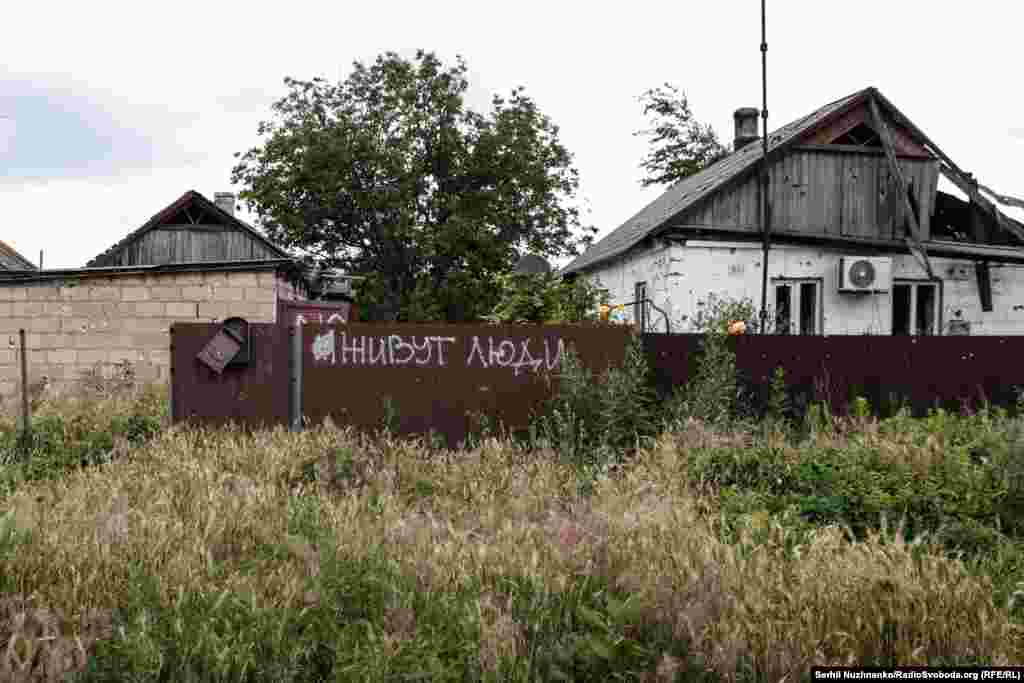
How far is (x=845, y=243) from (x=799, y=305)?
144cm

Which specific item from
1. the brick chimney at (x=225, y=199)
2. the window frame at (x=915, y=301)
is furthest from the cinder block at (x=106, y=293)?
the brick chimney at (x=225, y=199)

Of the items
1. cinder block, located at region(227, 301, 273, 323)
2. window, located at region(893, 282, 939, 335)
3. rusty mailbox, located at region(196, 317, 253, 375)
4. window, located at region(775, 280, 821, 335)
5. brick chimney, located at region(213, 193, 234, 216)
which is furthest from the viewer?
brick chimney, located at region(213, 193, 234, 216)

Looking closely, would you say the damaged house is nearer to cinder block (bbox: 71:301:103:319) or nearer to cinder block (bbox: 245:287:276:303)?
cinder block (bbox: 245:287:276:303)

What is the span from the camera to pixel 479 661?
9.50 ft

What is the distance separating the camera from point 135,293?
12562 mm

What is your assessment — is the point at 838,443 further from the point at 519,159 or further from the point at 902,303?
the point at 519,159

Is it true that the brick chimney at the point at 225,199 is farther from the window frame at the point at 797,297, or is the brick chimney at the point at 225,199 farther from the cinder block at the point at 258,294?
the window frame at the point at 797,297

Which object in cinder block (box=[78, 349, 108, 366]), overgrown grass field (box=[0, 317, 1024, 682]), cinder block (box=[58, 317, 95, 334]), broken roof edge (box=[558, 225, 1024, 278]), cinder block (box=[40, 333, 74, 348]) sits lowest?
overgrown grass field (box=[0, 317, 1024, 682])

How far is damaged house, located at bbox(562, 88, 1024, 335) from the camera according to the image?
14.8 meters

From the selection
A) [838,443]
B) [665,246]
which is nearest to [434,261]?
[665,246]

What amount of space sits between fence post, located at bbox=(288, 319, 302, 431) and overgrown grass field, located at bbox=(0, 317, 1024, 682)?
137 cm

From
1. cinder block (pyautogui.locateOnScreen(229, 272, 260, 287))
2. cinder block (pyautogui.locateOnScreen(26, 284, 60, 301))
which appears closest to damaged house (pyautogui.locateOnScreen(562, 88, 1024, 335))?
cinder block (pyautogui.locateOnScreen(229, 272, 260, 287))

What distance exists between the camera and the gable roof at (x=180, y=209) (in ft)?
89.9

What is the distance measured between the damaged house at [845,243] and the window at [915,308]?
0.02 m
